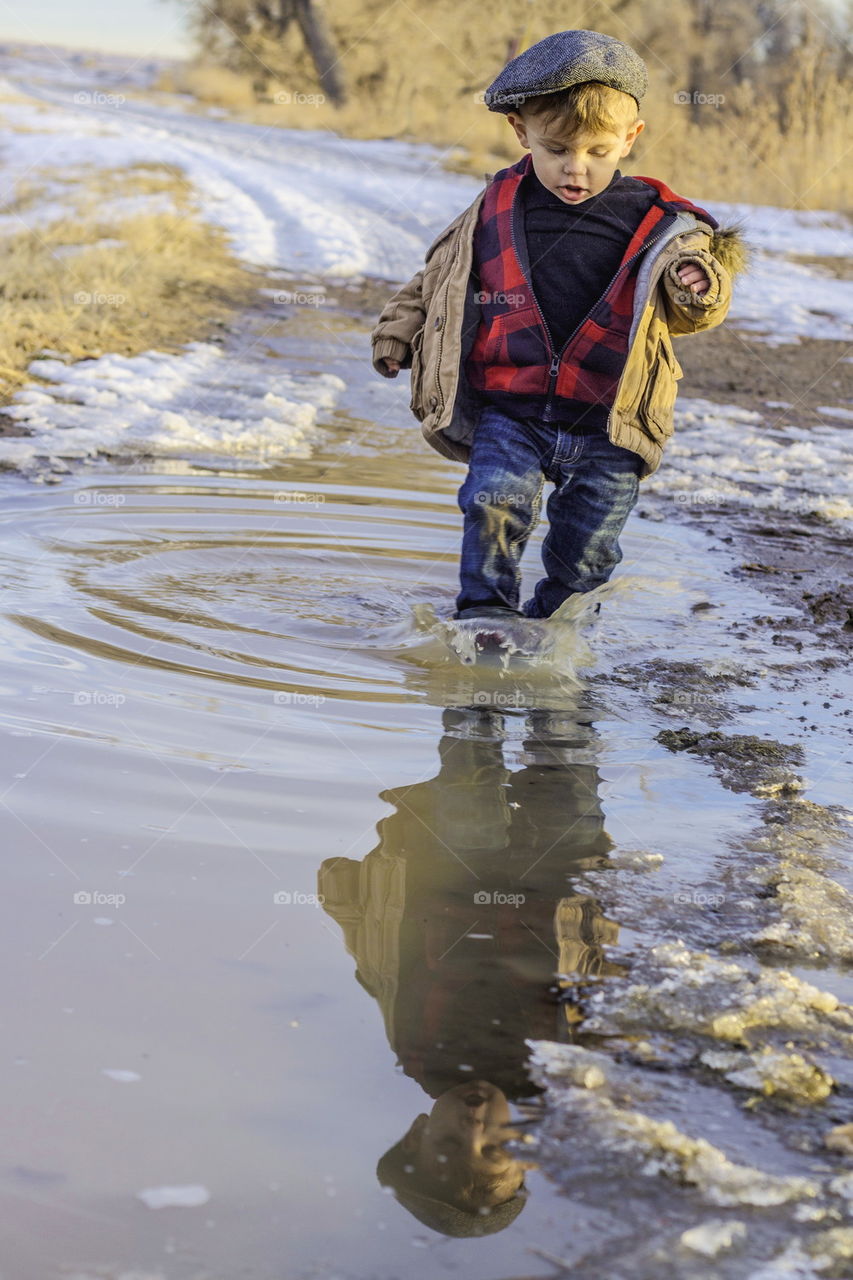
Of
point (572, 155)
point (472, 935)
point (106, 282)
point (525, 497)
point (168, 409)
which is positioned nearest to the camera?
point (472, 935)

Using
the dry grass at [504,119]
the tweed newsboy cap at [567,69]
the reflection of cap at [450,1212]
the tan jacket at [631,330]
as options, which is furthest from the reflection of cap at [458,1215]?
the dry grass at [504,119]

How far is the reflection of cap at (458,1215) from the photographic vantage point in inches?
69.1

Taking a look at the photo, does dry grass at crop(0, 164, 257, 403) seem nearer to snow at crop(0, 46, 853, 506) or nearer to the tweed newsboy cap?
snow at crop(0, 46, 853, 506)

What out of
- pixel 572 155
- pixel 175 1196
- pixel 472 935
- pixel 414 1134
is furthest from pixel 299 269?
pixel 175 1196

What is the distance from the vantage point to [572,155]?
373cm

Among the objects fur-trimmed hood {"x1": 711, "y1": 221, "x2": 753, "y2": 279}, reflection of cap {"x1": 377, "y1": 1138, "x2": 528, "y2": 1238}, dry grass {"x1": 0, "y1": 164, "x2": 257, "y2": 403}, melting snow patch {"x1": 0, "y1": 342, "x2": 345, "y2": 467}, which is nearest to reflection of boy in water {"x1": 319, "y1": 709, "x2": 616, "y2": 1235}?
reflection of cap {"x1": 377, "y1": 1138, "x2": 528, "y2": 1238}

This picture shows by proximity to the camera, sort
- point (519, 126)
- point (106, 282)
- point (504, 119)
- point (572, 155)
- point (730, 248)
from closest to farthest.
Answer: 1. point (572, 155)
2. point (519, 126)
3. point (730, 248)
4. point (106, 282)
5. point (504, 119)

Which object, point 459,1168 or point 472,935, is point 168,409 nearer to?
point 472,935

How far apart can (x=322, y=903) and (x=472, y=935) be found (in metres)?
0.28

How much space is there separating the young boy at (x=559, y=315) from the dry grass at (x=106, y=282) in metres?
4.08

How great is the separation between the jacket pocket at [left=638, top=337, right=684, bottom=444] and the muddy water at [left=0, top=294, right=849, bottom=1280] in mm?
690

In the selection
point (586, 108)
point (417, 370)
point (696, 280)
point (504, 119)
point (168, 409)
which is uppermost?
point (504, 119)

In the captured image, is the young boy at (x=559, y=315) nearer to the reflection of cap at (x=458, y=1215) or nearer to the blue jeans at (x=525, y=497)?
the blue jeans at (x=525, y=497)

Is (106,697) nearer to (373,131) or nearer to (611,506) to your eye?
(611,506)
